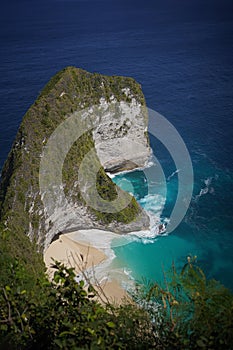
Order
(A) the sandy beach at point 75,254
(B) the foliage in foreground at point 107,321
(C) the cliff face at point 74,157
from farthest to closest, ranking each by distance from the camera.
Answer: (A) the sandy beach at point 75,254 < (C) the cliff face at point 74,157 < (B) the foliage in foreground at point 107,321

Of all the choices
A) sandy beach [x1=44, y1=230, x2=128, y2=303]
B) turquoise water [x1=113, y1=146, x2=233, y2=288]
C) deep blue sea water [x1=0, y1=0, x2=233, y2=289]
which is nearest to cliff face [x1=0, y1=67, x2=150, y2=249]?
sandy beach [x1=44, y1=230, x2=128, y2=303]

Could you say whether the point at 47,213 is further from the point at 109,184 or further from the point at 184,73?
the point at 184,73

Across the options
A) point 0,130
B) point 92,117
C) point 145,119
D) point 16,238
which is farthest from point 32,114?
point 0,130

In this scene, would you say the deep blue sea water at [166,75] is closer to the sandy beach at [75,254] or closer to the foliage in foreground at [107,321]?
the sandy beach at [75,254]

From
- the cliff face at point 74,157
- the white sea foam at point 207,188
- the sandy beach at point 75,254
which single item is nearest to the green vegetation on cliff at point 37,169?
the cliff face at point 74,157

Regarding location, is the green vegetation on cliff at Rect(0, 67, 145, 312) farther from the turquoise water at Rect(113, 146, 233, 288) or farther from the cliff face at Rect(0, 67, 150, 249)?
the turquoise water at Rect(113, 146, 233, 288)

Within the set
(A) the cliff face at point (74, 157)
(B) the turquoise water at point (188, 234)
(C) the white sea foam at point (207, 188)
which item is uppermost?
(A) the cliff face at point (74, 157)
